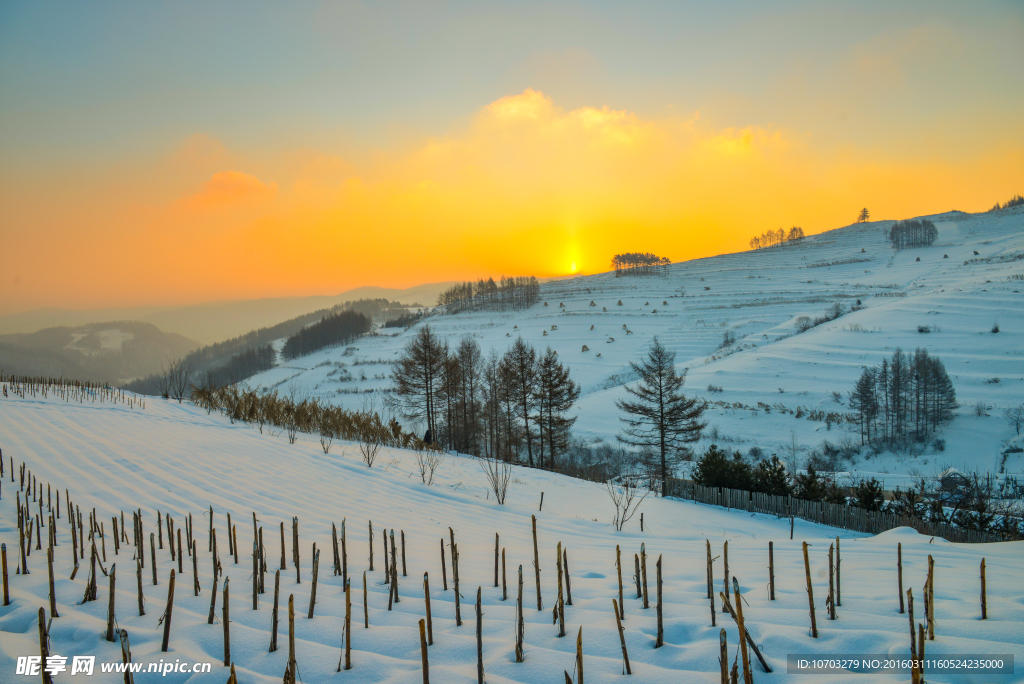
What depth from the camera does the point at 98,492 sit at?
7.18 m

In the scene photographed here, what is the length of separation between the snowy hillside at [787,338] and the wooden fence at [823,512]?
15831mm

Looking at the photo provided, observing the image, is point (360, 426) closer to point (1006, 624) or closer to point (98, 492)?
point (98, 492)

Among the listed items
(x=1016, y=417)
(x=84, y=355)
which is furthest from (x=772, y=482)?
(x=84, y=355)

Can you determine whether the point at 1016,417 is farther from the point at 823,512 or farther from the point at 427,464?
the point at 427,464

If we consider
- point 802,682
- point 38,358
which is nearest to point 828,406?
point 802,682

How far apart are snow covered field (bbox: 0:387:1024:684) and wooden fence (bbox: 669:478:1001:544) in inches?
98.4

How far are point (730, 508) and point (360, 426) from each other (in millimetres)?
13406

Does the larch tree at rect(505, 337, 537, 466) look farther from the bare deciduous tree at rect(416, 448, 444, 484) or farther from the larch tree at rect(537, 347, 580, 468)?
the bare deciduous tree at rect(416, 448, 444, 484)

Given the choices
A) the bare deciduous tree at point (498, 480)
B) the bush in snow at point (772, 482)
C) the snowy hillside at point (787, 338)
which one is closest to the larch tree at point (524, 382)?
the snowy hillside at point (787, 338)

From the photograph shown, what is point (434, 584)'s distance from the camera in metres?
4.42

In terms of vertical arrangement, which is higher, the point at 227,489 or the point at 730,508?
the point at 227,489

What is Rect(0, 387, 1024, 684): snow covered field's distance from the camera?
285 cm

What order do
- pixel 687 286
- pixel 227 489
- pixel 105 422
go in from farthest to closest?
pixel 687 286, pixel 105 422, pixel 227 489

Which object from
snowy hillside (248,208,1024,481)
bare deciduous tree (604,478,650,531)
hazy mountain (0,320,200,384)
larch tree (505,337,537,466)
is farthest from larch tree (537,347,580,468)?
hazy mountain (0,320,200,384)
